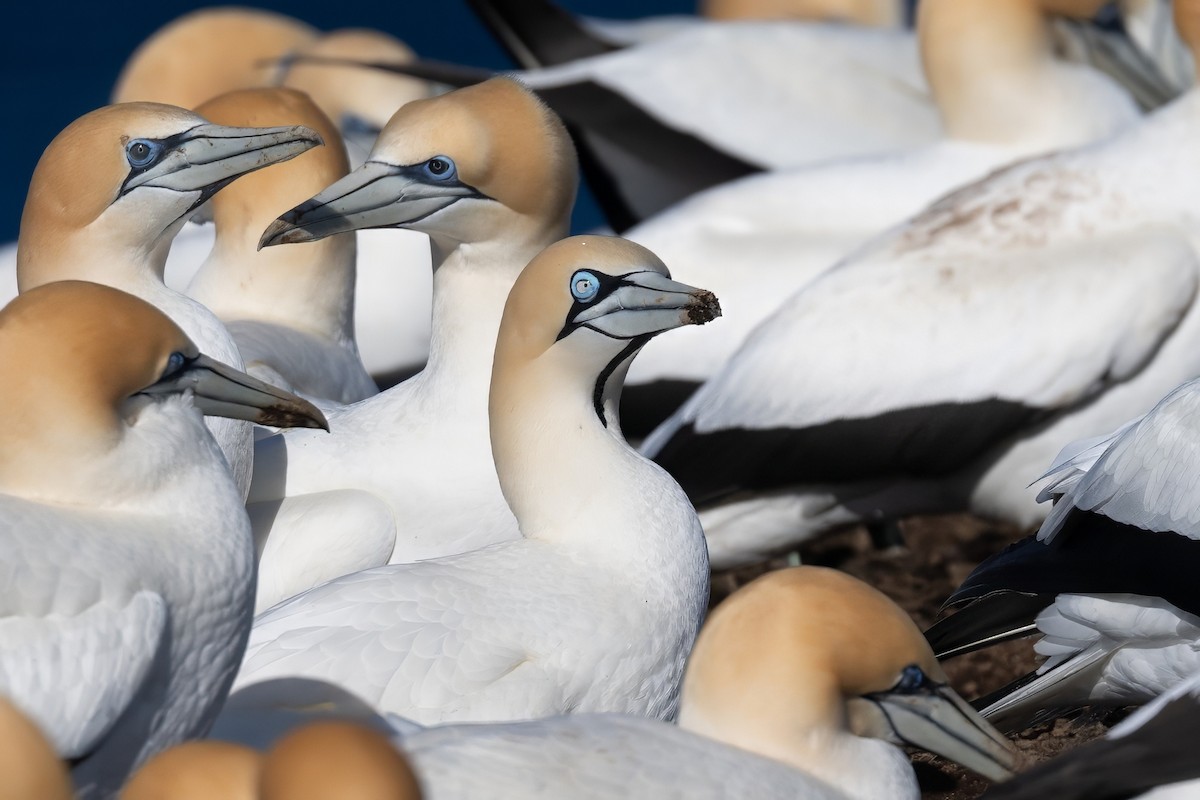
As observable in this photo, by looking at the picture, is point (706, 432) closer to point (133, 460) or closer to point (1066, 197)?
point (1066, 197)

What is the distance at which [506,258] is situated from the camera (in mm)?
4445

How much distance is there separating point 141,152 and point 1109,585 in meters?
2.06

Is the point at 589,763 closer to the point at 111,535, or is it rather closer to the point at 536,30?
the point at 111,535

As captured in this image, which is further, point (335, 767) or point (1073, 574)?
point (1073, 574)

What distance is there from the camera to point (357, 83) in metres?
8.64

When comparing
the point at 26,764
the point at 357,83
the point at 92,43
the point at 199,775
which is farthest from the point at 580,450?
the point at 92,43

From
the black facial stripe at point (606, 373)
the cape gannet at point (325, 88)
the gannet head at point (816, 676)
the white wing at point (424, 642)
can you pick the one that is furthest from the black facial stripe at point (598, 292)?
the cape gannet at point (325, 88)

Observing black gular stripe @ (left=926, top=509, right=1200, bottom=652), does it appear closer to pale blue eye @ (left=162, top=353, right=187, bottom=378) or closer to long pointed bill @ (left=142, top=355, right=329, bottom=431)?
long pointed bill @ (left=142, top=355, right=329, bottom=431)

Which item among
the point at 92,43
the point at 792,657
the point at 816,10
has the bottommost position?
the point at 92,43

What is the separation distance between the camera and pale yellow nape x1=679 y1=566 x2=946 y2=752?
2.99 m

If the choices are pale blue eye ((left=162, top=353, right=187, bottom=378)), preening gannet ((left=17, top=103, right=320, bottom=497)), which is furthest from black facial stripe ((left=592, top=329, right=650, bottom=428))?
pale blue eye ((left=162, top=353, right=187, bottom=378))

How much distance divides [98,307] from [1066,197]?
10.2 feet

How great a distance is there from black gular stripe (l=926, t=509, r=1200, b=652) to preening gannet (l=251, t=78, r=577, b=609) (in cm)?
96

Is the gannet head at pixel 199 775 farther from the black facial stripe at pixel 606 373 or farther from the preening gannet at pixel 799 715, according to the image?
the black facial stripe at pixel 606 373
